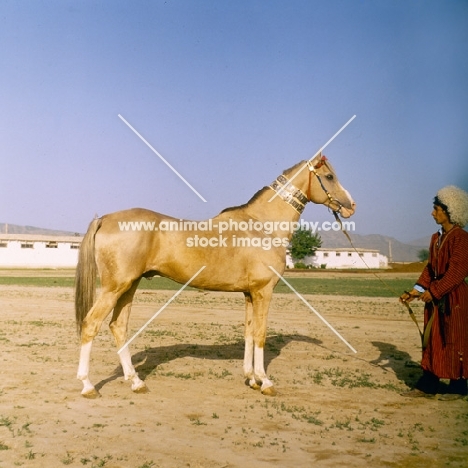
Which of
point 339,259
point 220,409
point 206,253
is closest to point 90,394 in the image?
point 220,409

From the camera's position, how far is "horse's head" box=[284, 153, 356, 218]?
7512mm

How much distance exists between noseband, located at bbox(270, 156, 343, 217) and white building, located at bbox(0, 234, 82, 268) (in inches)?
2708

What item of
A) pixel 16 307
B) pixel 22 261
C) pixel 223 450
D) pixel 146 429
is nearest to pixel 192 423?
pixel 146 429

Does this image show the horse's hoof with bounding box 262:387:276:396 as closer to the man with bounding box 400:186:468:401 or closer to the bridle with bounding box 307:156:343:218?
the man with bounding box 400:186:468:401

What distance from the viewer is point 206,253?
696 cm

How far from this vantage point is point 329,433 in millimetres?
5078

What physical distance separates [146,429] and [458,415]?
3.80 meters

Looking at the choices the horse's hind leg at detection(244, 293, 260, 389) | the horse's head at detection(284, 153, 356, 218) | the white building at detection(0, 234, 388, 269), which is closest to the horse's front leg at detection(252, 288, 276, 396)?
the horse's hind leg at detection(244, 293, 260, 389)

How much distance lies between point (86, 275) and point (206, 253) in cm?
173

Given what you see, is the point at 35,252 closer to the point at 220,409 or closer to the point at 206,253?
the point at 206,253

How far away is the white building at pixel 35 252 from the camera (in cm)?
7319

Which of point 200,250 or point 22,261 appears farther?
point 22,261

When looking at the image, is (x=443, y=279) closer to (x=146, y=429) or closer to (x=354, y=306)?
(x=146, y=429)

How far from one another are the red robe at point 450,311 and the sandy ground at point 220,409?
54cm
